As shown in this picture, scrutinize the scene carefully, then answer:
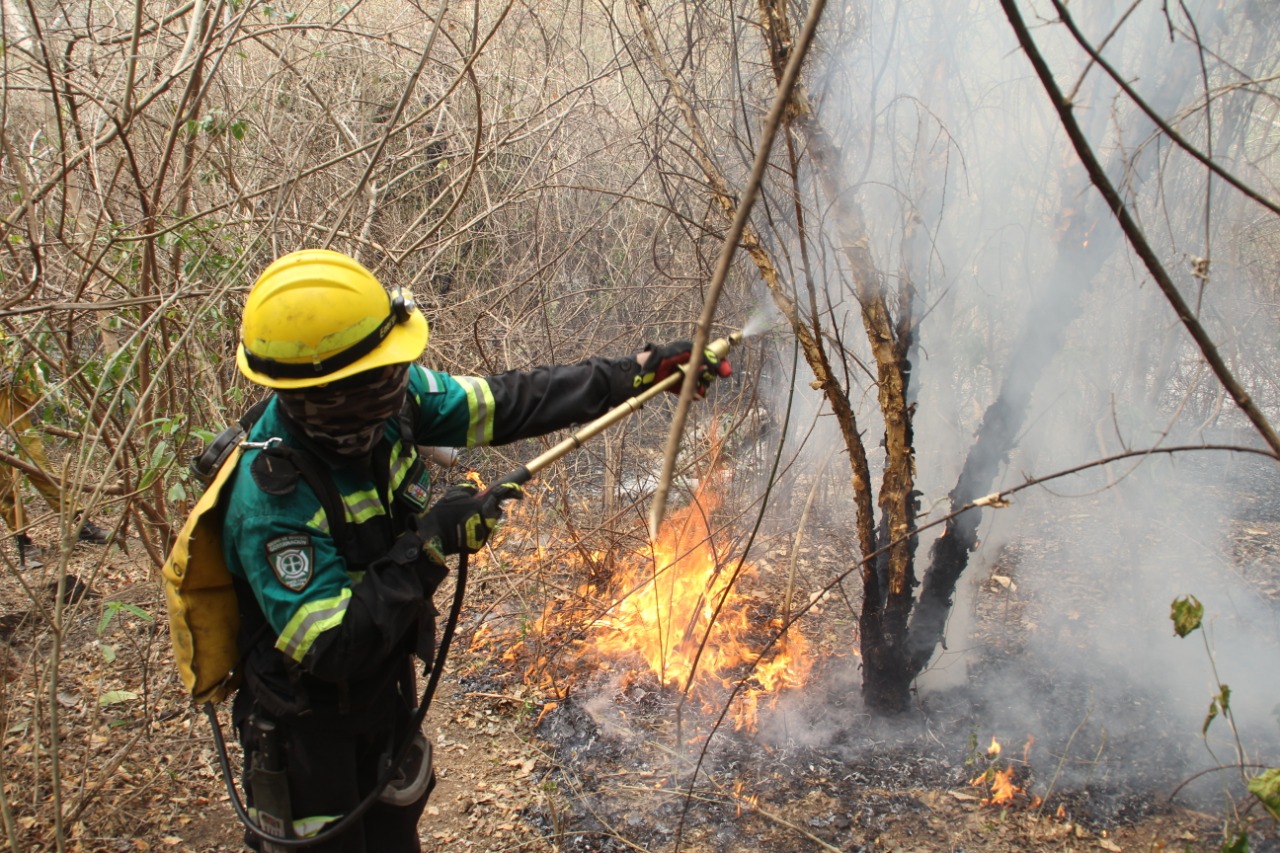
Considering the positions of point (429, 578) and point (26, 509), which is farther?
point (26, 509)

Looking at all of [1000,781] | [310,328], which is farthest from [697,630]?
[310,328]

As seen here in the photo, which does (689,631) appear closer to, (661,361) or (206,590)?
(661,361)

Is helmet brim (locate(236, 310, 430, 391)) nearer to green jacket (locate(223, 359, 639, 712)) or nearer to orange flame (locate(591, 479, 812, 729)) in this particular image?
green jacket (locate(223, 359, 639, 712))

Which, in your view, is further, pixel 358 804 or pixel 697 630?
pixel 697 630

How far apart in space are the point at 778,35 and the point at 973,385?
3475mm

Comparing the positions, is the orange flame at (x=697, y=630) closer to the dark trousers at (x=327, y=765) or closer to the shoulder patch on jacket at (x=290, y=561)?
the dark trousers at (x=327, y=765)

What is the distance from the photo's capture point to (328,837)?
259cm

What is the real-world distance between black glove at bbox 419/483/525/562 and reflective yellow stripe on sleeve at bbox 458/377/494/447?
0.41 metres

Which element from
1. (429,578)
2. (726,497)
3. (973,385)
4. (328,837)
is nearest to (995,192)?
(973,385)

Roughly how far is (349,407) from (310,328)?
253mm

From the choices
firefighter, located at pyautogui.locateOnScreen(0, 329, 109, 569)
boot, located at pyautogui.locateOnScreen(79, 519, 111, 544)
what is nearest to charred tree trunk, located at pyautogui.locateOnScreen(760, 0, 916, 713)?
firefighter, located at pyautogui.locateOnScreen(0, 329, 109, 569)

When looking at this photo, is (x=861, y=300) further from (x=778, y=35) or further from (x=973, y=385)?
(x=973, y=385)

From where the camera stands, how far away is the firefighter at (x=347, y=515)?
2.27 meters

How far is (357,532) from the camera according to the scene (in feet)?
8.31
